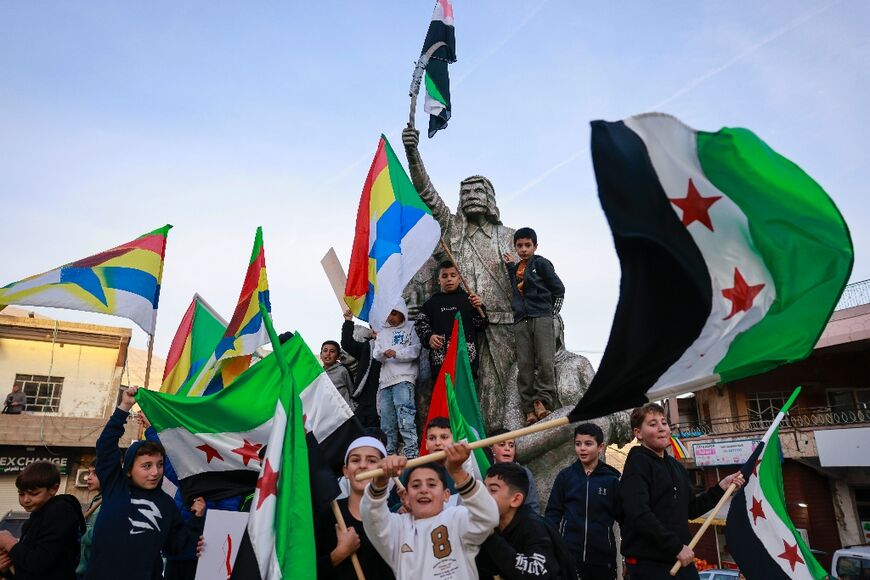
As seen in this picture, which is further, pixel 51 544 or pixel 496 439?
pixel 51 544

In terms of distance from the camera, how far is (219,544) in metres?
4.71

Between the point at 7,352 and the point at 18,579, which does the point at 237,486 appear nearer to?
the point at 18,579

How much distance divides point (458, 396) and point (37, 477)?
320 centimetres

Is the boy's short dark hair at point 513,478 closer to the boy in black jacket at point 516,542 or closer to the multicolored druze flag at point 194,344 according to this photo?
the boy in black jacket at point 516,542

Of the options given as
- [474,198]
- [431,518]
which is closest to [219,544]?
[431,518]

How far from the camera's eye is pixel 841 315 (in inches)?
987

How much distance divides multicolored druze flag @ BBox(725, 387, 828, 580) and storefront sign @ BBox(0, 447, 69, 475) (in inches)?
994

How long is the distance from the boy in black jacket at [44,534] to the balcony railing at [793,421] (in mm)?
24930

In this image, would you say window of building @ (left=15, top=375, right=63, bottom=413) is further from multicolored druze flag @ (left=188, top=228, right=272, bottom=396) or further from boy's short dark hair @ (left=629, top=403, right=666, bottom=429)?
boy's short dark hair @ (left=629, top=403, right=666, bottom=429)

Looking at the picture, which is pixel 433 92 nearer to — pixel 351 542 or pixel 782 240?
pixel 782 240

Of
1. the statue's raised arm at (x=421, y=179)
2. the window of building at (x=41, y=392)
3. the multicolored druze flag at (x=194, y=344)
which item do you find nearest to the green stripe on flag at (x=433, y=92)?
the statue's raised arm at (x=421, y=179)

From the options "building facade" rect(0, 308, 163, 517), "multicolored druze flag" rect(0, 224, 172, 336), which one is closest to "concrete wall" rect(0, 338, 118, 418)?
"building facade" rect(0, 308, 163, 517)

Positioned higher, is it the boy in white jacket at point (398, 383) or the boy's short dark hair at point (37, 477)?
the boy in white jacket at point (398, 383)

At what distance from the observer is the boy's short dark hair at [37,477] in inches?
169
